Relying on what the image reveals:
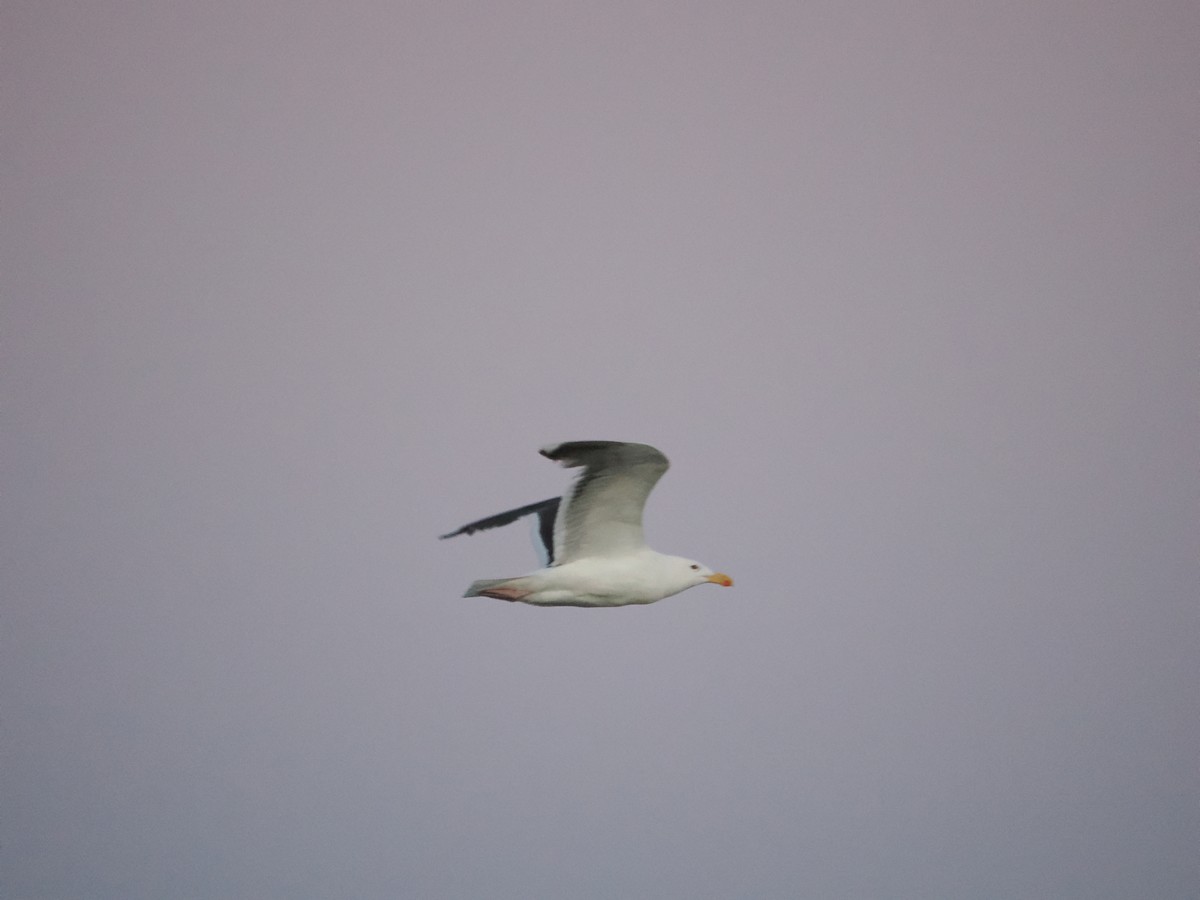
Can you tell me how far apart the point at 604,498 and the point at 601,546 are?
457mm

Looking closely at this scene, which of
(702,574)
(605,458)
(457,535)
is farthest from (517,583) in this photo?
(702,574)

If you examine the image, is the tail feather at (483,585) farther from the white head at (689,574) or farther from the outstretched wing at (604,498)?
the white head at (689,574)

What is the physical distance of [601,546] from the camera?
733 centimetres

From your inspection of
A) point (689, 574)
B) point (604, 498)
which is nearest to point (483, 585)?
point (604, 498)

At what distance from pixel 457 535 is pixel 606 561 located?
3.43 feet

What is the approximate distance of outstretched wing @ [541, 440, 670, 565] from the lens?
6536 mm

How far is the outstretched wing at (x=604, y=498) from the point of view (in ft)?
21.4

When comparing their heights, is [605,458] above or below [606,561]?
above

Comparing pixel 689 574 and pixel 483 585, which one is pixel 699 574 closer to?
pixel 689 574

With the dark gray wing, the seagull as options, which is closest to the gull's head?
the seagull

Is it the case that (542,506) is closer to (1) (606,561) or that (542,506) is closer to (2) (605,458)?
(1) (606,561)

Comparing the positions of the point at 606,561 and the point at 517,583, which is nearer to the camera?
the point at 517,583

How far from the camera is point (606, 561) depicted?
732 cm

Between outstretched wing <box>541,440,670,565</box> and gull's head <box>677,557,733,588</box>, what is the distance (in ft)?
1.27
